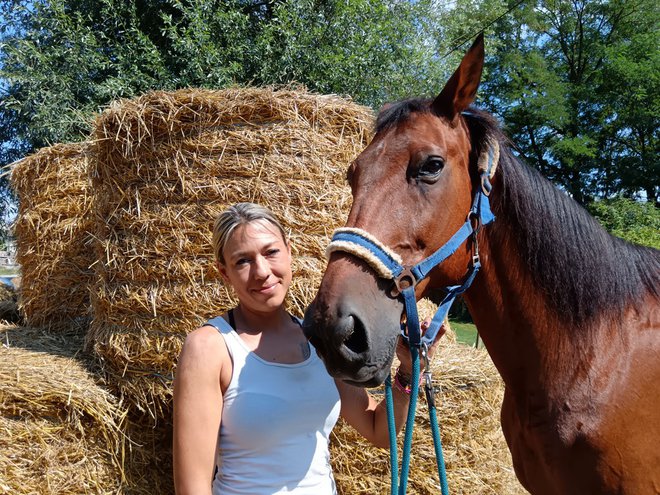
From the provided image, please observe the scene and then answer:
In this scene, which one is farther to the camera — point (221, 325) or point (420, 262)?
point (221, 325)

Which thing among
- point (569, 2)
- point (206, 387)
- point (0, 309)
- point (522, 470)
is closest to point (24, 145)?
point (0, 309)

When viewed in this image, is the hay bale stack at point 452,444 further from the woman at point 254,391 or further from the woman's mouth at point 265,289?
the woman's mouth at point 265,289

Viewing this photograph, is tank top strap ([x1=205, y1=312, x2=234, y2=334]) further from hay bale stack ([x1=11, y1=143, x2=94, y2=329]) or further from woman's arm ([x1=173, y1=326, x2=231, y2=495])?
hay bale stack ([x1=11, y1=143, x2=94, y2=329])

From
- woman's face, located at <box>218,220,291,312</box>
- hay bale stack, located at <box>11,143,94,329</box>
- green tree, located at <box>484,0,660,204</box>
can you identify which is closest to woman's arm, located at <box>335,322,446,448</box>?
woman's face, located at <box>218,220,291,312</box>

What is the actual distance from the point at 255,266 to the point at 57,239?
3.28 meters

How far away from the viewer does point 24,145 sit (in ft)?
26.8

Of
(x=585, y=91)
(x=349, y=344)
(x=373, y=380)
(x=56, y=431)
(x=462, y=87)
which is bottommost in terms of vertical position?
(x=56, y=431)

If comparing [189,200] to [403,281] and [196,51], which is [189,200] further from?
[196,51]

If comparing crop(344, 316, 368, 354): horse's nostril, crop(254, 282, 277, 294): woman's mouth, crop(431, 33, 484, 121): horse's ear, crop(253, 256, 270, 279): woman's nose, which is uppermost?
crop(431, 33, 484, 121): horse's ear

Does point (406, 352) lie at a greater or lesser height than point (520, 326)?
lesser

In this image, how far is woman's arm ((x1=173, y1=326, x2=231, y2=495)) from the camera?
1.45m

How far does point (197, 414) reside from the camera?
4.82ft

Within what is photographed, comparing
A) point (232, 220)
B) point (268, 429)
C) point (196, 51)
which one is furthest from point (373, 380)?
point (196, 51)

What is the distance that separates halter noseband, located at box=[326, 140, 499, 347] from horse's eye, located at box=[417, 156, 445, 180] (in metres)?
0.19
